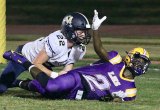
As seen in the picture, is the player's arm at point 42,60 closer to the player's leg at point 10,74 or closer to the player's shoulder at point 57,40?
the player's shoulder at point 57,40

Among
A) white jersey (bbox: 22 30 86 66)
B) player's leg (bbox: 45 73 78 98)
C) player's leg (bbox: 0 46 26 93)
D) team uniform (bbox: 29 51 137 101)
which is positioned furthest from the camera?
player's leg (bbox: 0 46 26 93)

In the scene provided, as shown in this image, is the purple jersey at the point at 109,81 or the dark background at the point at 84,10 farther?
the dark background at the point at 84,10

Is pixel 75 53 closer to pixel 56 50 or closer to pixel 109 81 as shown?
pixel 56 50

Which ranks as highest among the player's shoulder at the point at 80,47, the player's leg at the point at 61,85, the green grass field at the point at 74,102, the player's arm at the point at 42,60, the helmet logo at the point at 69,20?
the helmet logo at the point at 69,20

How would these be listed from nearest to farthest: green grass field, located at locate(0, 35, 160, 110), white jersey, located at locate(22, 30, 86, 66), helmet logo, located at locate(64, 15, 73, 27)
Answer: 1. green grass field, located at locate(0, 35, 160, 110)
2. white jersey, located at locate(22, 30, 86, 66)
3. helmet logo, located at locate(64, 15, 73, 27)

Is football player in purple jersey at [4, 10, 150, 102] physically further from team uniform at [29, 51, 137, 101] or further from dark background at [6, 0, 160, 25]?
dark background at [6, 0, 160, 25]

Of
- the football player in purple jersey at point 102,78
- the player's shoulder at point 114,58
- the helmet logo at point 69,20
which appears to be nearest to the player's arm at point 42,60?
the football player in purple jersey at point 102,78

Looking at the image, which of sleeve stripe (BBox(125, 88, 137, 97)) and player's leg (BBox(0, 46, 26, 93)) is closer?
sleeve stripe (BBox(125, 88, 137, 97))

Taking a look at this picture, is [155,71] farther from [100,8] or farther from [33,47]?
[100,8]

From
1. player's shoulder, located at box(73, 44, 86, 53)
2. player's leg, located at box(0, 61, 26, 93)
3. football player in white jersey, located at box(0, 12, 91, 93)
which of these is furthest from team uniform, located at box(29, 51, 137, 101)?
player's leg, located at box(0, 61, 26, 93)

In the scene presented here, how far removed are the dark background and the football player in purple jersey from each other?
24.2 meters

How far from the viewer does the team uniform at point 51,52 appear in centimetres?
859

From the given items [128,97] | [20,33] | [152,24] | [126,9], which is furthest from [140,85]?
[126,9]

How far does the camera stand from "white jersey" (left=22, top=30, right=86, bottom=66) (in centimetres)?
856
